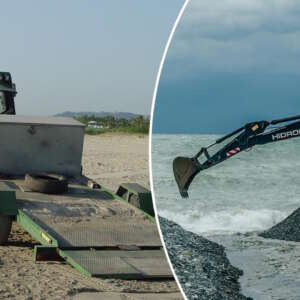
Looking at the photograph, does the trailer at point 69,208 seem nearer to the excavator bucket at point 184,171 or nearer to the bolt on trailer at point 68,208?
the bolt on trailer at point 68,208

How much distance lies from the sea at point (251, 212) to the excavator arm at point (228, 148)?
0.04 metres

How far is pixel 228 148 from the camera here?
467 centimetres

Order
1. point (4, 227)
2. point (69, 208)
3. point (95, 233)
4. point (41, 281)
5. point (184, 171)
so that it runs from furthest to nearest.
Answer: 1. point (69, 208)
2. point (4, 227)
3. point (95, 233)
4. point (41, 281)
5. point (184, 171)

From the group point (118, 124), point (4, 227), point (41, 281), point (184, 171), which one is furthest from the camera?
point (118, 124)

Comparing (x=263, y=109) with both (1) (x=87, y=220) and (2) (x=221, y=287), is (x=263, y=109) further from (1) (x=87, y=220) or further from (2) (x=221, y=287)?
(1) (x=87, y=220)

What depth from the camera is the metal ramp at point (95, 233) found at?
22.6 ft

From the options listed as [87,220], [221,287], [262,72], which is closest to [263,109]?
[262,72]

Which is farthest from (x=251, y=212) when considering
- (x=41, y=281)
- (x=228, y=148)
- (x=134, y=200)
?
(x=134, y=200)

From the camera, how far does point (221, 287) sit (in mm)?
4598

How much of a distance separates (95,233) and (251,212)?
347 cm

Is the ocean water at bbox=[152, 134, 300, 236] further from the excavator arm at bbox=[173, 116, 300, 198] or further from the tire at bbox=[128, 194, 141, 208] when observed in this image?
the tire at bbox=[128, 194, 141, 208]

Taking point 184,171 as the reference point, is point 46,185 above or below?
above

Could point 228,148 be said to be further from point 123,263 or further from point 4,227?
point 4,227

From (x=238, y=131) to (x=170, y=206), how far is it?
2.10ft
